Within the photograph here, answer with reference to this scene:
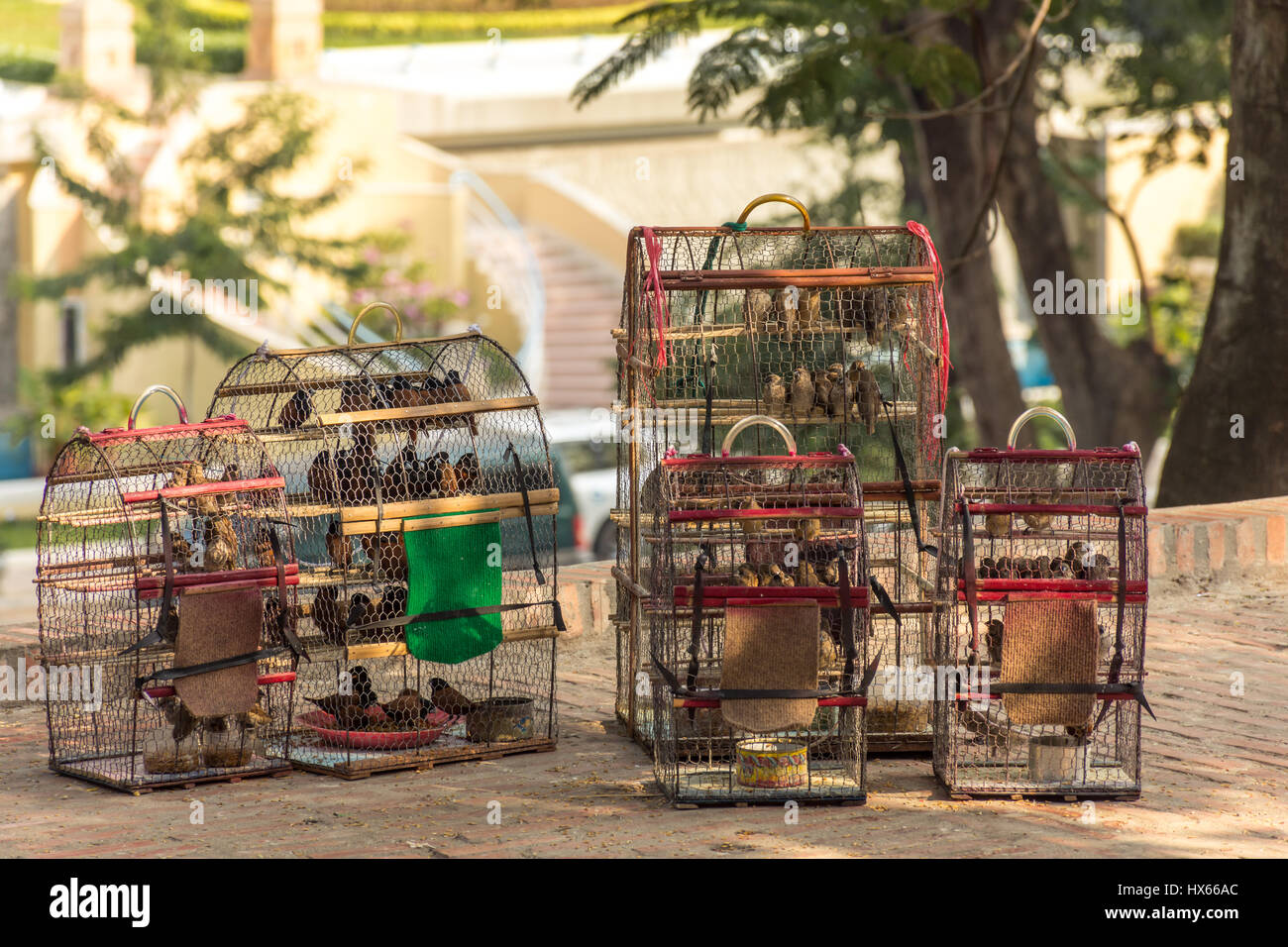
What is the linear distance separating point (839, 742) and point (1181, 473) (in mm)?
5471

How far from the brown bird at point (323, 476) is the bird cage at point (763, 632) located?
3.66 ft

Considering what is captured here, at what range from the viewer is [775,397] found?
5.67 m

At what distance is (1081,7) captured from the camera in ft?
42.0

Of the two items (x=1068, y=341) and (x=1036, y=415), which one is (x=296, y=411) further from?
(x=1068, y=341)

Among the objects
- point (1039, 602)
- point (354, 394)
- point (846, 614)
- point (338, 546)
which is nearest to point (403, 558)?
point (338, 546)

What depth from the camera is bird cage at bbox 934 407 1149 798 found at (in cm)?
474

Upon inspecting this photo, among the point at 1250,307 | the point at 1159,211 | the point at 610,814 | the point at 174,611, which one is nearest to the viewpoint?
the point at 610,814

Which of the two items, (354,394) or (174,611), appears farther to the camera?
(354,394)

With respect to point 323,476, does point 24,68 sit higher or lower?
higher

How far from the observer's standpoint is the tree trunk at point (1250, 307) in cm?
957

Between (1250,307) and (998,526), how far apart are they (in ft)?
17.4

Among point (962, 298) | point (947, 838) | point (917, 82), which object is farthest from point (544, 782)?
point (962, 298)

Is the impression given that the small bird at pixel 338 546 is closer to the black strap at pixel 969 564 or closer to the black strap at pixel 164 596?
the black strap at pixel 164 596

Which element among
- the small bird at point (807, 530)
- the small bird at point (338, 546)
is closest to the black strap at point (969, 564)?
the small bird at point (807, 530)
